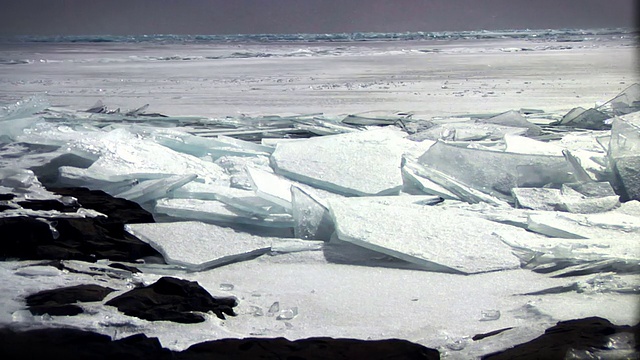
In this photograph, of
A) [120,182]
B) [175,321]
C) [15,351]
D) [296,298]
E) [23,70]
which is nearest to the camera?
[15,351]

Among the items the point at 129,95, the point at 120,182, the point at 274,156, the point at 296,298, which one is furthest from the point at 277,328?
the point at 129,95

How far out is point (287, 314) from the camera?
5.49ft

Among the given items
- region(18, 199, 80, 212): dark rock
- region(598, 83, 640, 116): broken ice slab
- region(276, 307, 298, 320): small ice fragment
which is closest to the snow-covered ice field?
region(276, 307, 298, 320): small ice fragment

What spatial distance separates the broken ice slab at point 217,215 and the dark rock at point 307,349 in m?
0.85

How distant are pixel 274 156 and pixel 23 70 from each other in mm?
7625

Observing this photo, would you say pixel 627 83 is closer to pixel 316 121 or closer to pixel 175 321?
pixel 316 121

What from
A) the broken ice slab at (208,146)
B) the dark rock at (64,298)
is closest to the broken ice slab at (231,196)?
the broken ice slab at (208,146)

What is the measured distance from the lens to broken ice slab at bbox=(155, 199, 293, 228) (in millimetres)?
2311

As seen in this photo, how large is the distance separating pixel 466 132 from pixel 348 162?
4.09 feet

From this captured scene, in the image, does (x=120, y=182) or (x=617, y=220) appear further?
(x=120, y=182)

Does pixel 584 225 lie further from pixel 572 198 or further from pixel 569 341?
pixel 569 341

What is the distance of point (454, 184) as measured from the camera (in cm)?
272

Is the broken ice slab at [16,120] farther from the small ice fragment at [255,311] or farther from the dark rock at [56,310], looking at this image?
the small ice fragment at [255,311]

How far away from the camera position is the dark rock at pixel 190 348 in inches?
53.6
